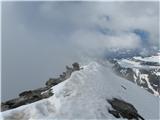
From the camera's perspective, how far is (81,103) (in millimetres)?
32031

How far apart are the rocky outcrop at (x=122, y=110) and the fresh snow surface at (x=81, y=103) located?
0.75 meters

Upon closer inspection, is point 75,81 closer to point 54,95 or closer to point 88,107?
point 54,95

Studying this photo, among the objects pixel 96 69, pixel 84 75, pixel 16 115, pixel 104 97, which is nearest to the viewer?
pixel 16 115

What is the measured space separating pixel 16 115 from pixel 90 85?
10628 millimetres

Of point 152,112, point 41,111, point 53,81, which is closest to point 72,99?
point 41,111

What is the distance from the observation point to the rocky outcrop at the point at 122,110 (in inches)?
1266

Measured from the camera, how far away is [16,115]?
30.1m

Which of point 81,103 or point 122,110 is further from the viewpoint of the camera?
point 122,110

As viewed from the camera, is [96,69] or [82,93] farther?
[96,69]

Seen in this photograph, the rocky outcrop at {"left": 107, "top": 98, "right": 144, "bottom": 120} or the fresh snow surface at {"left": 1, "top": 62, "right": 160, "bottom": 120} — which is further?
the rocky outcrop at {"left": 107, "top": 98, "right": 144, "bottom": 120}

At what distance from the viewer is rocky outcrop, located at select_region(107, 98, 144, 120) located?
32144 millimetres

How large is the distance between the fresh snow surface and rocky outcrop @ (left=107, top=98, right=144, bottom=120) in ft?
2.46

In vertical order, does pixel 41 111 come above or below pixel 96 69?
below

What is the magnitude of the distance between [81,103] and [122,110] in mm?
4668
